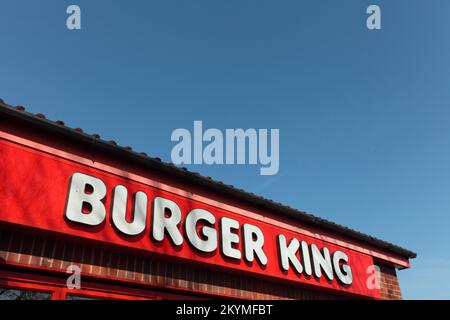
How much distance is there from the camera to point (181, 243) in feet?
18.1

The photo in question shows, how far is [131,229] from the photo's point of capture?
16.5 ft

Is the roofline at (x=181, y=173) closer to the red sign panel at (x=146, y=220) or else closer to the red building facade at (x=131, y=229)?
the red building facade at (x=131, y=229)

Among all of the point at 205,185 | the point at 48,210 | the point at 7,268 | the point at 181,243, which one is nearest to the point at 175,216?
the point at 181,243

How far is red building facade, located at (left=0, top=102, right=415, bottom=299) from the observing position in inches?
170

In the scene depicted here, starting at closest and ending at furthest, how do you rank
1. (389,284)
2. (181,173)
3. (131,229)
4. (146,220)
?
(131,229) < (146,220) < (181,173) < (389,284)

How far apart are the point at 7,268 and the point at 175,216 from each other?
91.6 inches

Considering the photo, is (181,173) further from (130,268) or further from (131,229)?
(130,268)

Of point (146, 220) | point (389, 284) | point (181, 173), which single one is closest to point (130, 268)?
point (146, 220)

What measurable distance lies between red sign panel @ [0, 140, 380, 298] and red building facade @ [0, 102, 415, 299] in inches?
0.6

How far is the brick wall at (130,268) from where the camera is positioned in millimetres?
4258

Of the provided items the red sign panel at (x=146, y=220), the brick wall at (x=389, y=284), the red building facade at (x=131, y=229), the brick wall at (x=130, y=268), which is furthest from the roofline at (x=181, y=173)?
the brick wall at (x=130, y=268)

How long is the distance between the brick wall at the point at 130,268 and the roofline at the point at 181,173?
139 centimetres

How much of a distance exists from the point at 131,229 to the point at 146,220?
0.32 metres
